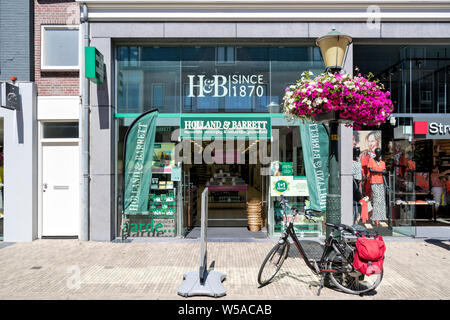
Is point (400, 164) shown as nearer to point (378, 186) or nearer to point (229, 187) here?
point (378, 186)

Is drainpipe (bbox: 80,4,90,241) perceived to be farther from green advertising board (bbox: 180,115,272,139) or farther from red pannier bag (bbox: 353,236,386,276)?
red pannier bag (bbox: 353,236,386,276)

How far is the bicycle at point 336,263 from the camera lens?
14.7 ft

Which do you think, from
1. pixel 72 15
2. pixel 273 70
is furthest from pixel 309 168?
pixel 72 15

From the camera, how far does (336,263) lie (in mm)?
4613

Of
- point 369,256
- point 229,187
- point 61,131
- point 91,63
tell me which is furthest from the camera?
point 229,187

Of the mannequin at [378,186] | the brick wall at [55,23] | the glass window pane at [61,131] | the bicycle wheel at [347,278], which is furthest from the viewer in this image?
the mannequin at [378,186]

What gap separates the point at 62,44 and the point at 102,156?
10.5ft

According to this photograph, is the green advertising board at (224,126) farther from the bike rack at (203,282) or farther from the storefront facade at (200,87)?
the bike rack at (203,282)

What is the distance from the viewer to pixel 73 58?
310 inches

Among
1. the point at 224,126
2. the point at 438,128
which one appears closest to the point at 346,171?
the point at 438,128

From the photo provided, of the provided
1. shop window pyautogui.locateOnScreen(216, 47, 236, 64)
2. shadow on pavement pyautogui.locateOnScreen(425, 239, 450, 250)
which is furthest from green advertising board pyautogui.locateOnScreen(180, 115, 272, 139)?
shadow on pavement pyautogui.locateOnScreen(425, 239, 450, 250)

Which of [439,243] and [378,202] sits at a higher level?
[378,202]

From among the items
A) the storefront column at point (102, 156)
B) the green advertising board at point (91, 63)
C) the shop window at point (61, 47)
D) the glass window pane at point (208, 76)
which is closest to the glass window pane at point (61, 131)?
the storefront column at point (102, 156)

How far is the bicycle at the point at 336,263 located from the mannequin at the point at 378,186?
3.61 metres
